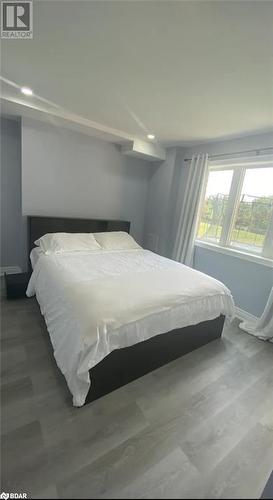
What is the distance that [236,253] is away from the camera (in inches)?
115

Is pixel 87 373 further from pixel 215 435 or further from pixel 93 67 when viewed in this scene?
pixel 93 67

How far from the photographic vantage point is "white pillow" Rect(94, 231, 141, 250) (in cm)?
320

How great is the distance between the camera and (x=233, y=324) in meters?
2.71

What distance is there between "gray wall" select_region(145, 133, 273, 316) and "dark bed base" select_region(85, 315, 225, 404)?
2.95 feet

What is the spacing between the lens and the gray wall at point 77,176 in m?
2.91

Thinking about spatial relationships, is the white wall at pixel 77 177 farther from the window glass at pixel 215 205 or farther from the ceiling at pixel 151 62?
the window glass at pixel 215 205

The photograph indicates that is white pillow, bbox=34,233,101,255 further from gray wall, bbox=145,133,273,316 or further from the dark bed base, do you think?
the dark bed base

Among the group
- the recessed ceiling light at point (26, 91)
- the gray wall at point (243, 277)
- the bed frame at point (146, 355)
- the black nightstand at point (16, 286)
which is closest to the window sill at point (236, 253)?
the gray wall at point (243, 277)

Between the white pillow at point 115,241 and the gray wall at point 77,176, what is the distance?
0.50m

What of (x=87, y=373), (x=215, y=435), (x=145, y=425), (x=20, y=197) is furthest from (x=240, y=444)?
(x=20, y=197)

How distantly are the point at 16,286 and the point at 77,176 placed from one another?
180 cm

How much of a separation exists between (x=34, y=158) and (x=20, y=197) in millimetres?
602

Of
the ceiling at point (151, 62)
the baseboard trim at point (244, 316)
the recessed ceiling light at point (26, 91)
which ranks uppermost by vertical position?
the ceiling at point (151, 62)

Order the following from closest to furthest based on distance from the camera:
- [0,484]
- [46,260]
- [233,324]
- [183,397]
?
1. [0,484]
2. [183,397]
3. [46,260]
4. [233,324]
